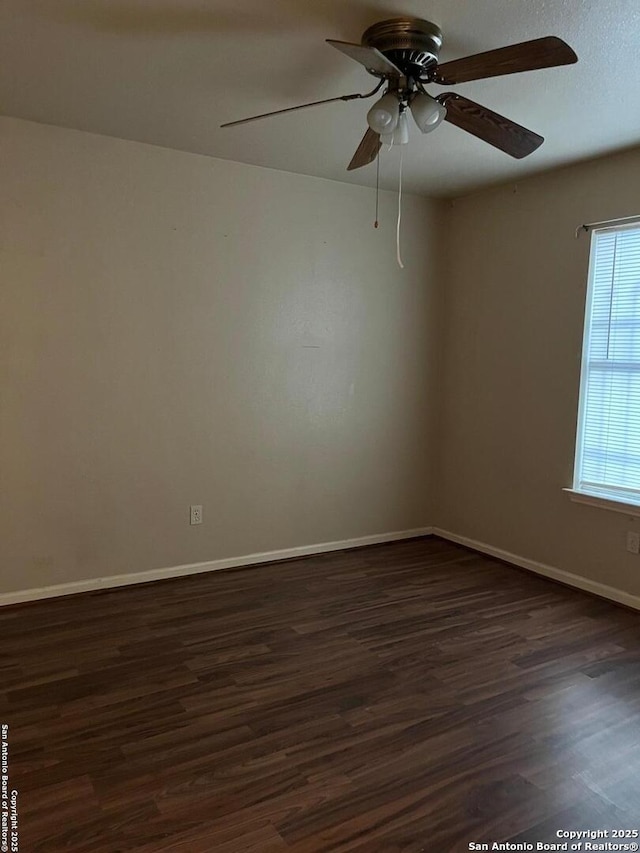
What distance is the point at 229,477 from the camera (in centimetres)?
388

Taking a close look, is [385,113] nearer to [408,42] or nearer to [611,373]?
[408,42]

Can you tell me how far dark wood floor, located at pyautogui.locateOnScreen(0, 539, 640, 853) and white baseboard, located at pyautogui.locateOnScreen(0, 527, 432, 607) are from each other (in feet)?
0.24

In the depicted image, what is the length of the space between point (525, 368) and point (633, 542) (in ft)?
4.02

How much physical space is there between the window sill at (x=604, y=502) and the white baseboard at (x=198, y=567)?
4.36 ft

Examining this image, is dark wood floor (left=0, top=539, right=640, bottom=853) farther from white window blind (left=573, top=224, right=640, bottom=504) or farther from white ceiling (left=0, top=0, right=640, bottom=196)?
white ceiling (left=0, top=0, right=640, bottom=196)

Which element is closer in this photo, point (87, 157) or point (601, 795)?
point (601, 795)

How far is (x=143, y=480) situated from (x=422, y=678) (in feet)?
6.15

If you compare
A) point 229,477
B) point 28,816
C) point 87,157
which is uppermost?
point 87,157

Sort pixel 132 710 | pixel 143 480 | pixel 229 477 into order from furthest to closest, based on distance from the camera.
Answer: pixel 229 477 < pixel 143 480 < pixel 132 710

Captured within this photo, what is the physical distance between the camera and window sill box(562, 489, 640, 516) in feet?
11.1

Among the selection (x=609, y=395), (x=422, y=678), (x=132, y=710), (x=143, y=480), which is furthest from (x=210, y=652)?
(x=609, y=395)

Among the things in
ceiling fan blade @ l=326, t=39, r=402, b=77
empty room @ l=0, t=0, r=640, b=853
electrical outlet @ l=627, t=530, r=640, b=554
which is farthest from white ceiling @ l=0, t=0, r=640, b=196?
electrical outlet @ l=627, t=530, r=640, b=554

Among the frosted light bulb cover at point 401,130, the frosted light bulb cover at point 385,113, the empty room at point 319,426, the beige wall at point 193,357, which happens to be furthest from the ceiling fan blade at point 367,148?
the beige wall at point 193,357

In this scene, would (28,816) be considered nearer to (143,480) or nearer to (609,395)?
(143,480)
